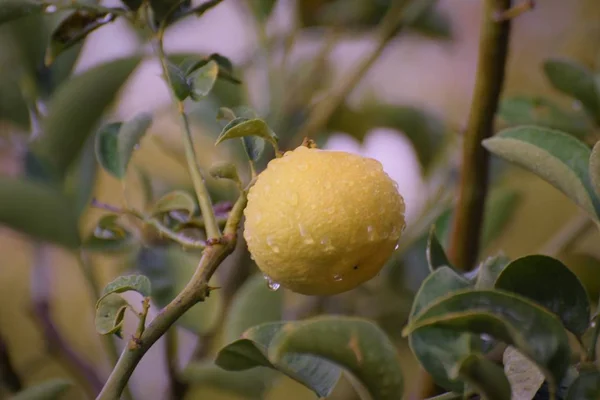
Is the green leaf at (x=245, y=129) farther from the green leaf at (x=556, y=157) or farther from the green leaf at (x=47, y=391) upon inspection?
the green leaf at (x=47, y=391)

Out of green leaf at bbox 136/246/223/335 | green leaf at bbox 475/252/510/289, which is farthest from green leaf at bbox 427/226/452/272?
green leaf at bbox 136/246/223/335

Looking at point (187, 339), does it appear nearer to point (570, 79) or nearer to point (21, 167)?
point (21, 167)

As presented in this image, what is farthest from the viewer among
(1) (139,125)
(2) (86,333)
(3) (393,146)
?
(2) (86,333)

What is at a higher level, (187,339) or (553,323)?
(553,323)

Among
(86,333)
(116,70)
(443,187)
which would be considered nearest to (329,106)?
(443,187)

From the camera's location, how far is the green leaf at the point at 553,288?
380 millimetres

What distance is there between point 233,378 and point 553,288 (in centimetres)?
39

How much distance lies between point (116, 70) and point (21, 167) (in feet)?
0.55

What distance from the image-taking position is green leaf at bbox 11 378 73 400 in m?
0.55

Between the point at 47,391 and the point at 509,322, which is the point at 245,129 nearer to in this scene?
the point at 509,322

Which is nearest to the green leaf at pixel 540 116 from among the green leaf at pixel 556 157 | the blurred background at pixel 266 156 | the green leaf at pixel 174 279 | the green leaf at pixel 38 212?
the blurred background at pixel 266 156

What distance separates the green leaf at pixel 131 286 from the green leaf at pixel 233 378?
29cm

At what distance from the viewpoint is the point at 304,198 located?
0.40 m

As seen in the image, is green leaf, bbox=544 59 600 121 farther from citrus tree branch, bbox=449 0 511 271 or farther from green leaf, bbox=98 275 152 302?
green leaf, bbox=98 275 152 302
